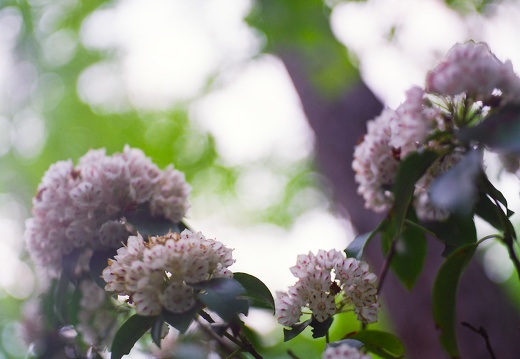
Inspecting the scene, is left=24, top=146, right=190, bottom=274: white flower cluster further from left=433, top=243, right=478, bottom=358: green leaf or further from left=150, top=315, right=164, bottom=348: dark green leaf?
left=433, top=243, right=478, bottom=358: green leaf

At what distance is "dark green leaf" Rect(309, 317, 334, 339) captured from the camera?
712 mm

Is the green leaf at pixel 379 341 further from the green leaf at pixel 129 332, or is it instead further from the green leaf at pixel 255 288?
the green leaf at pixel 129 332

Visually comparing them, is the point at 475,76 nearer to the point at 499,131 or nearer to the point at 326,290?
the point at 499,131

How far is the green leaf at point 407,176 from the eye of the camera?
0.74 metres

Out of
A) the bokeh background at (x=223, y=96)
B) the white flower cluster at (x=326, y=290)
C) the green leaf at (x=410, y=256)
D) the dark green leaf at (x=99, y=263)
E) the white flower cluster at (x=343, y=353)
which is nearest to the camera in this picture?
the white flower cluster at (x=343, y=353)

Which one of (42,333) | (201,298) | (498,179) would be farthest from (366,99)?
(201,298)

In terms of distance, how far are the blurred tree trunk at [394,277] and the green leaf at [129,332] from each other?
108 cm

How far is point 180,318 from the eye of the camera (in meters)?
0.65

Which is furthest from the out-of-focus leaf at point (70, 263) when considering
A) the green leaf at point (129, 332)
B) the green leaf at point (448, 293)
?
the green leaf at point (448, 293)

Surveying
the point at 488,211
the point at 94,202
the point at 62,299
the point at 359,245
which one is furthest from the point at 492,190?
the point at 62,299

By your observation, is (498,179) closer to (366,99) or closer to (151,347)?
(151,347)

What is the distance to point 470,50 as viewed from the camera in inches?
28.6

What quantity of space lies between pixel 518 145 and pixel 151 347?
76 cm

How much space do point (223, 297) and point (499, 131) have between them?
0.39m
